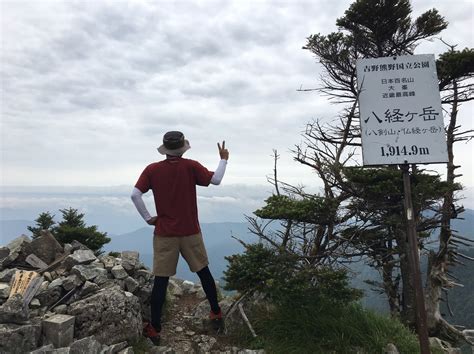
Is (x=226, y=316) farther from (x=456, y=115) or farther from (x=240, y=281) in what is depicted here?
(x=456, y=115)

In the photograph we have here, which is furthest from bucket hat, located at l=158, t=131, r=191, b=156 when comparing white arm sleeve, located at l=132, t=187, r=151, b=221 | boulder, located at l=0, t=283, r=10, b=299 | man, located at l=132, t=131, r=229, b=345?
boulder, located at l=0, t=283, r=10, b=299

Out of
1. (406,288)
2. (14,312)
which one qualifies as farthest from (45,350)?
(406,288)

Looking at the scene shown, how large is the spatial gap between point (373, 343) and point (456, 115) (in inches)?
266

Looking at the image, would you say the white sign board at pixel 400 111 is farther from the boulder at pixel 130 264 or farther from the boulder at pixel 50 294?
the boulder at pixel 50 294

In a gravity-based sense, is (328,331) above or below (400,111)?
below

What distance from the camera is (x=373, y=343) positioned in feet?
16.1

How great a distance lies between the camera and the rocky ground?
4511 millimetres

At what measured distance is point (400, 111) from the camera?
4.43m

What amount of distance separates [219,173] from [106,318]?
2.61m

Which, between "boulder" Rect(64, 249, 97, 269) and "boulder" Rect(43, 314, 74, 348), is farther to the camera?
"boulder" Rect(64, 249, 97, 269)

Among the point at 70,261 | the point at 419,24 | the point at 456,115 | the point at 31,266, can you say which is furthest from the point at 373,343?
the point at 419,24

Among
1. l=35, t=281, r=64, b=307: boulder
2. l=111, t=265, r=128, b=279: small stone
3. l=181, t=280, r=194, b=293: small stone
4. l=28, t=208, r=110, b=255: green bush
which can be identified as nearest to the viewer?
l=35, t=281, r=64, b=307: boulder

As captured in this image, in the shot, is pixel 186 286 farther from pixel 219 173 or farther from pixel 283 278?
pixel 219 173

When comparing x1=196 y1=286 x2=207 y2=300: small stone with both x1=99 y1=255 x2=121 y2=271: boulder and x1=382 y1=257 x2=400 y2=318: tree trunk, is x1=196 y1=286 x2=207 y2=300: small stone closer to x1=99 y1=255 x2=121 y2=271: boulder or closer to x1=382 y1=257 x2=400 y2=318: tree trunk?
x1=99 y1=255 x2=121 y2=271: boulder
